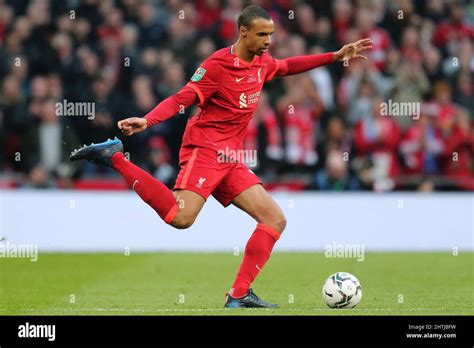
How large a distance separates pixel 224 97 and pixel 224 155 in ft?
1.62

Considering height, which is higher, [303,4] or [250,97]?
[303,4]

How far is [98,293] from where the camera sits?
10883 millimetres

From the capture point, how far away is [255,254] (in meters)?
9.49

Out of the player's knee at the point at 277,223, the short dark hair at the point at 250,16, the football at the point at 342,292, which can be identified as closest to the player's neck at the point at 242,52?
the short dark hair at the point at 250,16

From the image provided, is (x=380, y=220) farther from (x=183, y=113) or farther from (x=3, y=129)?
(x=3, y=129)

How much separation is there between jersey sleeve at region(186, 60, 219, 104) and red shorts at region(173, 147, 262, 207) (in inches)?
19.3

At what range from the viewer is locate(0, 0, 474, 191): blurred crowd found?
16.8m

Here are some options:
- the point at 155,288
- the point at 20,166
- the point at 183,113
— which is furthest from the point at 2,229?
the point at 155,288

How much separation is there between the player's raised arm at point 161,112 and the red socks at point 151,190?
1.97 feet

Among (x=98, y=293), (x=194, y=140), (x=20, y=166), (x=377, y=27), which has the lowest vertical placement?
(x=98, y=293)

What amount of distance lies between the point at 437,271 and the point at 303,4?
24.1 ft

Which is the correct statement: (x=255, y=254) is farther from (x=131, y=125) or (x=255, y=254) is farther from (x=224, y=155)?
(x=131, y=125)

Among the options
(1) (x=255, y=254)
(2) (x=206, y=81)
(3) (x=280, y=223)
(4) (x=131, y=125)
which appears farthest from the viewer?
(3) (x=280, y=223)

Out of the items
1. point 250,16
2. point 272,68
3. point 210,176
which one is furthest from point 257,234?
point 250,16
